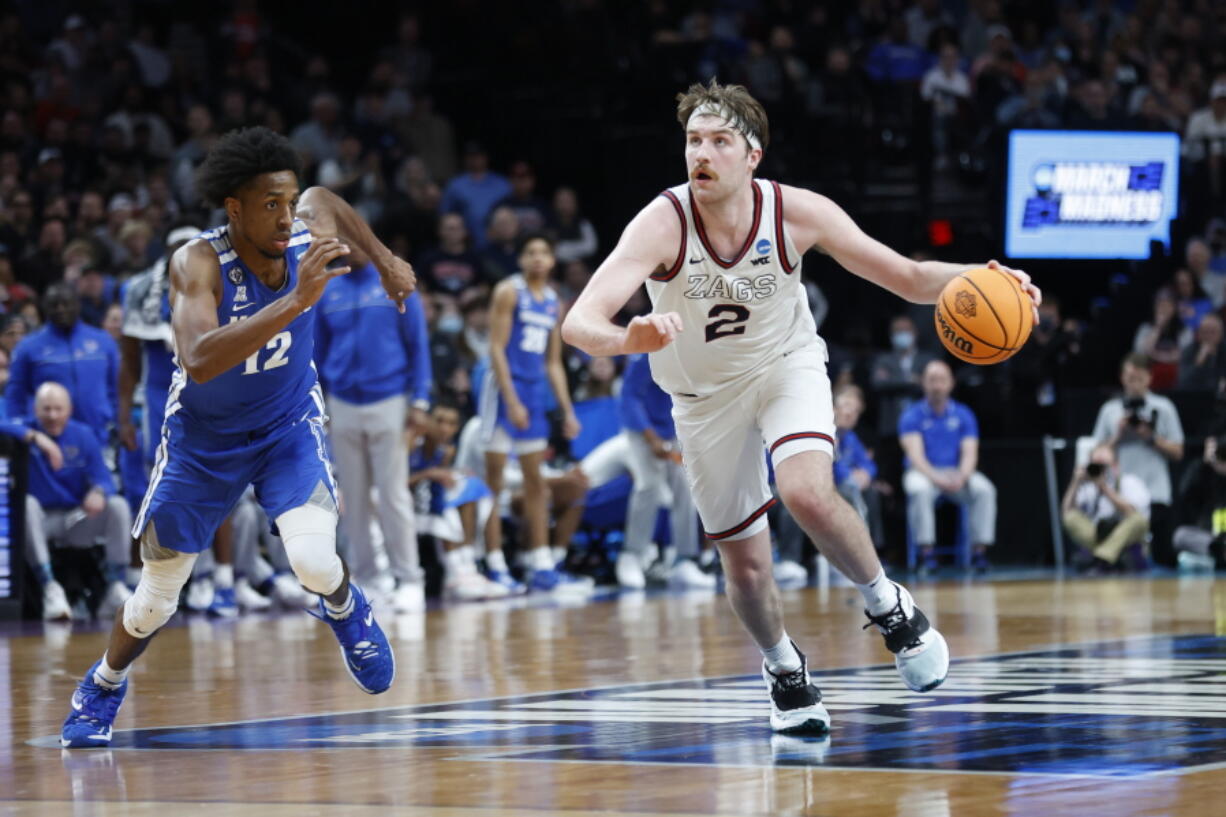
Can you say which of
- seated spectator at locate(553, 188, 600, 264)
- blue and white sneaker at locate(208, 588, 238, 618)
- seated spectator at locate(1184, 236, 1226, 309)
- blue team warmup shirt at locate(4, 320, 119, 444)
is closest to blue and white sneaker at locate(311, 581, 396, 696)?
blue and white sneaker at locate(208, 588, 238, 618)

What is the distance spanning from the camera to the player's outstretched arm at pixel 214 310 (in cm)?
549

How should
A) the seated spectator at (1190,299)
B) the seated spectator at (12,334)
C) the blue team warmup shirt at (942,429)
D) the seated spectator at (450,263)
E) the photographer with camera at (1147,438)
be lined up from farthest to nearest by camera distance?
the seated spectator at (1190,299), the seated spectator at (450,263), the blue team warmup shirt at (942,429), the photographer with camera at (1147,438), the seated spectator at (12,334)

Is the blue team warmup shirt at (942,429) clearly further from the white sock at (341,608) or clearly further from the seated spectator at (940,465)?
the white sock at (341,608)

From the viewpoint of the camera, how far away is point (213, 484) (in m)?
6.14

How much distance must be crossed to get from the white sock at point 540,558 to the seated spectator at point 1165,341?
5806 millimetres

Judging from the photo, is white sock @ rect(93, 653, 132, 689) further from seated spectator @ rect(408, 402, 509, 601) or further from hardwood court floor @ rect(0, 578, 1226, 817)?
seated spectator @ rect(408, 402, 509, 601)

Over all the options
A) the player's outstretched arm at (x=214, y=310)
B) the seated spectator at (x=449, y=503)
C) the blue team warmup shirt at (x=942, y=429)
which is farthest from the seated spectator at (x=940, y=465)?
the player's outstretched arm at (x=214, y=310)

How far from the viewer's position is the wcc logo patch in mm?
5234

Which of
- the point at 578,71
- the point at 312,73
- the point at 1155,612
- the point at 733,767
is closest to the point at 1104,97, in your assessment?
the point at 578,71

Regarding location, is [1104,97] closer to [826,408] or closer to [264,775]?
[826,408]

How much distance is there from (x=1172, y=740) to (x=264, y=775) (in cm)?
248

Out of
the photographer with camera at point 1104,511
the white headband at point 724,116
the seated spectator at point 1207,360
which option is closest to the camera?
the white headband at point 724,116

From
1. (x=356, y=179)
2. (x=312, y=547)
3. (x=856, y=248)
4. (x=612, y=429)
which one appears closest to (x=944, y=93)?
(x=356, y=179)

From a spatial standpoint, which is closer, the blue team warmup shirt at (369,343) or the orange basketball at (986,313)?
the orange basketball at (986,313)
